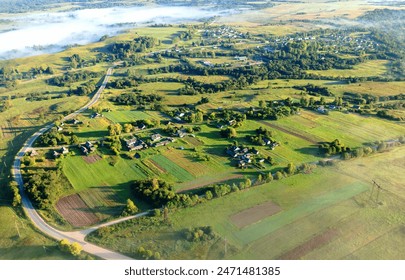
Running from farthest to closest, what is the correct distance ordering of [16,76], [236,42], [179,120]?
[236,42]
[16,76]
[179,120]

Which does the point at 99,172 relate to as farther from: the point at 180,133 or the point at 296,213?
the point at 296,213

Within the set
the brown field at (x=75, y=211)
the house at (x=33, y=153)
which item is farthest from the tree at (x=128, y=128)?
the brown field at (x=75, y=211)

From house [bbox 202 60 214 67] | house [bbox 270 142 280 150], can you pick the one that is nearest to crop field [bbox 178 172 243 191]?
house [bbox 270 142 280 150]

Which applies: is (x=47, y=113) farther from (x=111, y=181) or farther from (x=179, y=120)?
(x=111, y=181)

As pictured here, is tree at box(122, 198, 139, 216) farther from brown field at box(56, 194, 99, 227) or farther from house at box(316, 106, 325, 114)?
house at box(316, 106, 325, 114)

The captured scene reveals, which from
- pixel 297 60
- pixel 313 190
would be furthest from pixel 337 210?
pixel 297 60

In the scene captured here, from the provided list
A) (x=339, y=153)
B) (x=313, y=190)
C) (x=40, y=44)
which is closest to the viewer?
(x=313, y=190)

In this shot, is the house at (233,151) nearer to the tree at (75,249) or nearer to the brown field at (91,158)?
the brown field at (91,158)
